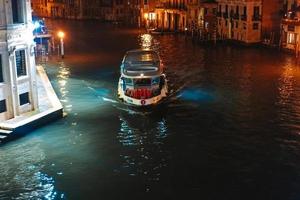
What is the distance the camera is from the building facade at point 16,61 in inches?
1276

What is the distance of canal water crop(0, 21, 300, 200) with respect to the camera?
25344 millimetres

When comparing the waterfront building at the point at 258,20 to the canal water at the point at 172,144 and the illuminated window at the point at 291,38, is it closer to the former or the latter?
the illuminated window at the point at 291,38

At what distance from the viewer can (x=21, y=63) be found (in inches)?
1359

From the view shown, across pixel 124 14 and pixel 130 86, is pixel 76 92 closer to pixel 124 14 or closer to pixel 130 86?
pixel 130 86

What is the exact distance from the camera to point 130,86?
4116 centimetres

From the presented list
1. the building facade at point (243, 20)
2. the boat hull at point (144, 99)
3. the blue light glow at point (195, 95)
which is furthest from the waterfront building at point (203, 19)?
the boat hull at point (144, 99)

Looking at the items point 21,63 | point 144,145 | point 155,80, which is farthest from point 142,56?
point 144,145

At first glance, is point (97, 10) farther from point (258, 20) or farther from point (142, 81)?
point (142, 81)

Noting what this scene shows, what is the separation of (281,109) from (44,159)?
2050cm

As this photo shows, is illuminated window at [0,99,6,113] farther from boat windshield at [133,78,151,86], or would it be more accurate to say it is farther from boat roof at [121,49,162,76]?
boat windshield at [133,78,151,86]

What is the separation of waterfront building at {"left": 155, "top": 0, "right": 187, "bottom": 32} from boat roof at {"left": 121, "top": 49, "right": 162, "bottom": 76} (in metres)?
64.1

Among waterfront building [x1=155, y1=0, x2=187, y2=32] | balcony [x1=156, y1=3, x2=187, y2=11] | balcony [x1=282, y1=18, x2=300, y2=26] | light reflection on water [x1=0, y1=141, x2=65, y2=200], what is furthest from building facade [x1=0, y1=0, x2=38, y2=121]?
balcony [x1=156, y1=3, x2=187, y2=11]

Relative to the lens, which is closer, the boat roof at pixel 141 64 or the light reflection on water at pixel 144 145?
the light reflection on water at pixel 144 145

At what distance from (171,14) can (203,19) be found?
65.3ft
